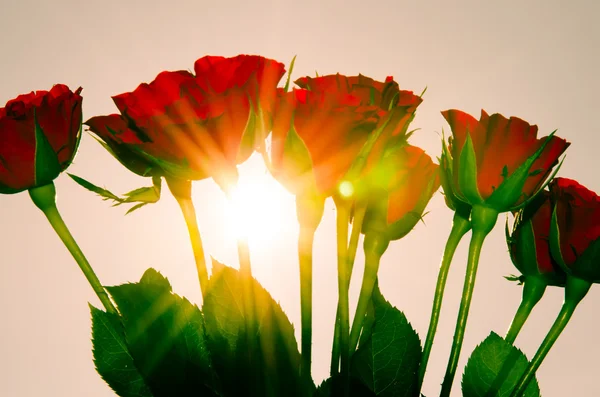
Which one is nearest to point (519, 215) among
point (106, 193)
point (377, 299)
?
point (377, 299)

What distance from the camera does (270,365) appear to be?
25 cm

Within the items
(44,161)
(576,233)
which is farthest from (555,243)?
(44,161)

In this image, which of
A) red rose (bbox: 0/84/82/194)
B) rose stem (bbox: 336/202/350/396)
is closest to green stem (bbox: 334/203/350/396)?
rose stem (bbox: 336/202/350/396)

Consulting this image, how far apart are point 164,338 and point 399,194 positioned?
122mm

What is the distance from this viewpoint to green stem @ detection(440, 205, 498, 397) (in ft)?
0.84

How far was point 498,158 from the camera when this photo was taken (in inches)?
10.4

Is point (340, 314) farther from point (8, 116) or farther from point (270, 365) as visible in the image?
point (8, 116)

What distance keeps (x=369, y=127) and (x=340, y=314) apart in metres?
0.08

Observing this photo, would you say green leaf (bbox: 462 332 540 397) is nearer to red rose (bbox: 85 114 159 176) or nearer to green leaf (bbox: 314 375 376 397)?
green leaf (bbox: 314 375 376 397)

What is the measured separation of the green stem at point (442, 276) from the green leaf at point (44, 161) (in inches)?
7.0

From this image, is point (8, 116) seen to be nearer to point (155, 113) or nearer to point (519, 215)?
point (155, 113)

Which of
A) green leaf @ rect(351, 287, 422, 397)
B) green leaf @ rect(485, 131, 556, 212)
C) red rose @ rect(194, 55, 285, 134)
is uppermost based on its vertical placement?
red rose @ rect(194, 55, 285, 134)

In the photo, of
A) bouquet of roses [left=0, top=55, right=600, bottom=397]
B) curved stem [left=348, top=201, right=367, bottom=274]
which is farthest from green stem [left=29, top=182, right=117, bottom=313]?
curved stem [left=348, top=201, right=367, bottom=274]

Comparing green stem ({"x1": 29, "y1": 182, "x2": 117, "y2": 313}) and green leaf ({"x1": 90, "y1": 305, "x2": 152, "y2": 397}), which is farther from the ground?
green stem ({"x1": 29, "y1": 182, "x2": 117, "y2": 313})
